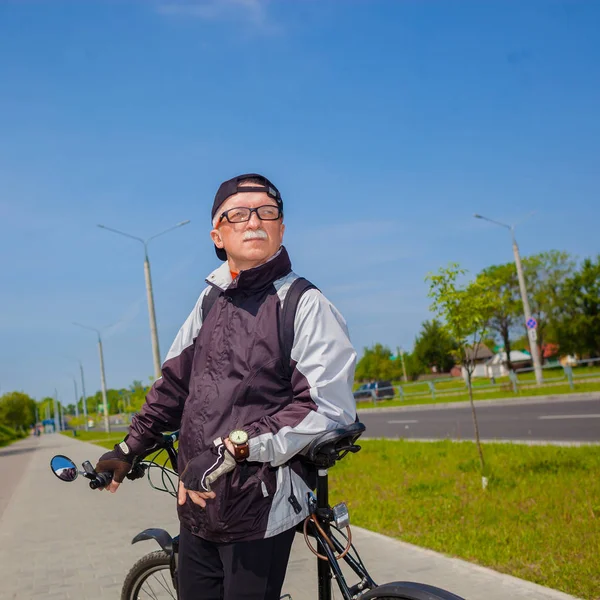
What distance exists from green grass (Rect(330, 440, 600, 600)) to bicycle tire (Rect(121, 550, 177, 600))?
8.21 ft

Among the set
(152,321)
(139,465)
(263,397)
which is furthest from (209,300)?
(152,321)

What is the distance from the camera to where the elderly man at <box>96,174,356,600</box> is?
2.10 m

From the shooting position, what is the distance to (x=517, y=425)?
14711 millimetres

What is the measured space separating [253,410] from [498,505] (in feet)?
17.8

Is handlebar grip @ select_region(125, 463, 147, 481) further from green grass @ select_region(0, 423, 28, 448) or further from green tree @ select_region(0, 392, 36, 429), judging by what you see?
green tree @ select_region(0, 392, 36, 429)

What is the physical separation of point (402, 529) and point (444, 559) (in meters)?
1.42

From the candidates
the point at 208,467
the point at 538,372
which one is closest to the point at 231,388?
the point at 208,467

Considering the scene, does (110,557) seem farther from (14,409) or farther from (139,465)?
(14,409)

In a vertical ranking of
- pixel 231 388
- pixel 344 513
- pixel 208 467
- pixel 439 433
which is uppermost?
pixel 231 388

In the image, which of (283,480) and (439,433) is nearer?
(283,480)

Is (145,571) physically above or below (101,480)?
below

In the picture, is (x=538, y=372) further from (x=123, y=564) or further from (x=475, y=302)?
(x=123, y=564)

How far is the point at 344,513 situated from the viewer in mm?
2176

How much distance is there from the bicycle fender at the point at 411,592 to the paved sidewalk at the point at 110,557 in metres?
0.50
